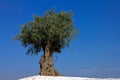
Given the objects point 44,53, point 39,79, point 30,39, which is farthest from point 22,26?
point 39,79

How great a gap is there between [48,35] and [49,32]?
455 mm

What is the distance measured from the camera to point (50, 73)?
4559 cm

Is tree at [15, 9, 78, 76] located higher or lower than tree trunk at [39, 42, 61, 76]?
higher

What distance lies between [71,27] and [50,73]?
732 centimetres

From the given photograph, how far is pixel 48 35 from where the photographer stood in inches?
1832

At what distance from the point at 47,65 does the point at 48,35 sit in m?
4.17

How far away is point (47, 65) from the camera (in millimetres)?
45844

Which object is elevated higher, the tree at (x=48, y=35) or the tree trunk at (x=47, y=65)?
the tree at (x=48, y=35)

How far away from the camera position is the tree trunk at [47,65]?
45.6 m

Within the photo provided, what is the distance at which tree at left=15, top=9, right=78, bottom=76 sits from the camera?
4638cm

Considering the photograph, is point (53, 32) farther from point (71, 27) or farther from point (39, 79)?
point (39, 79)

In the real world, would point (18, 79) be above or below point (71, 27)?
below

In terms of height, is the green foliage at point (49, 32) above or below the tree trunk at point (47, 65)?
above

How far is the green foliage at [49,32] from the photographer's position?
46.7 meters
